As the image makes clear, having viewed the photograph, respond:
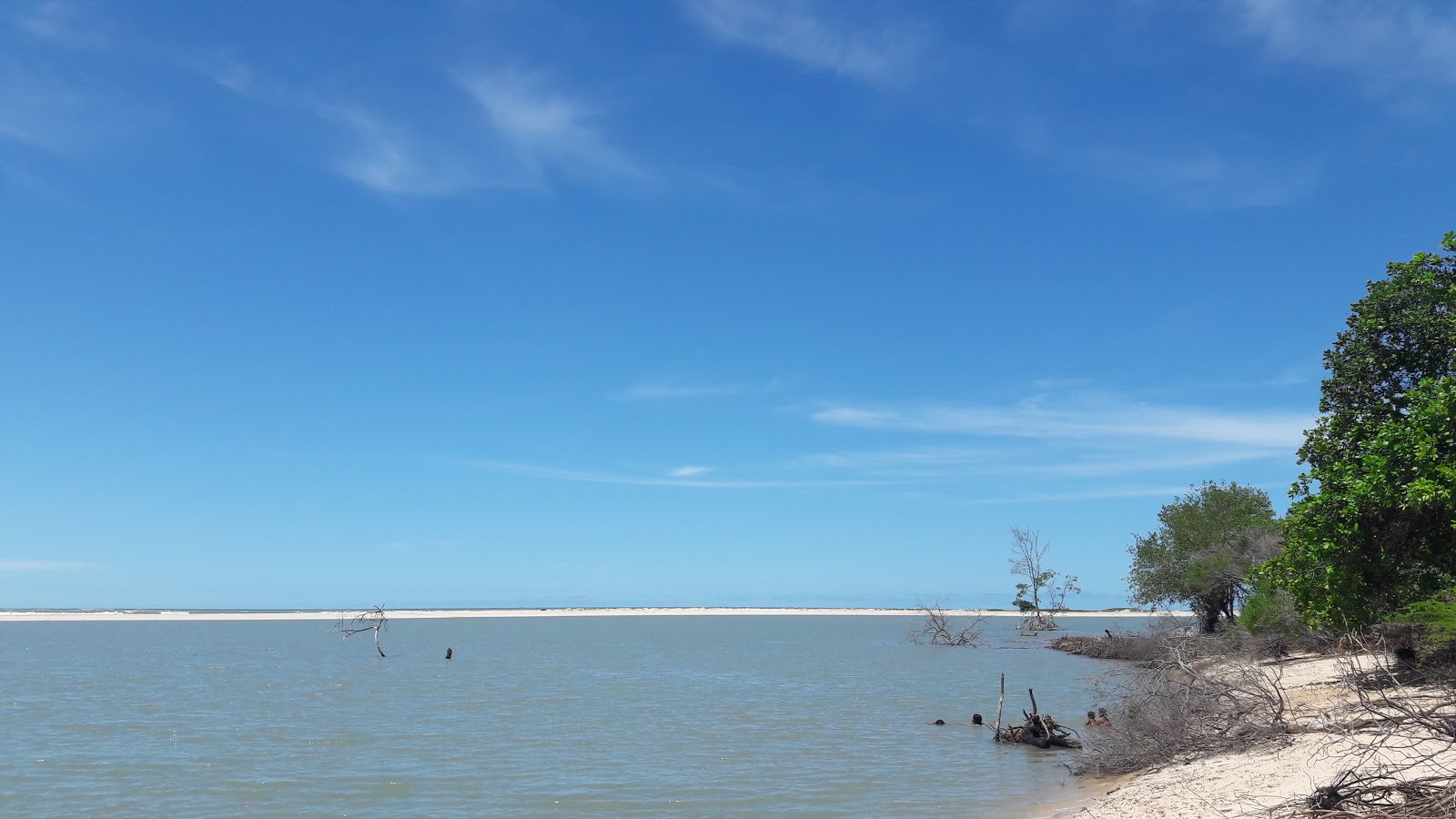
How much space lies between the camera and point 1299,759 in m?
16.1

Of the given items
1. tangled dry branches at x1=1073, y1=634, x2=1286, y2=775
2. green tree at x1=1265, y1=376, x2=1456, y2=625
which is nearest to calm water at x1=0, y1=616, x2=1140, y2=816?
tangled dry branches at x1=1073, y1=634, x2=1286, y2=775

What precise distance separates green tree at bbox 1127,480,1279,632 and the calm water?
6.74 metres

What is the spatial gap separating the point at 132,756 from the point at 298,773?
5710mm

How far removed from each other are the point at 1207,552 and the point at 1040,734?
36.0 meters

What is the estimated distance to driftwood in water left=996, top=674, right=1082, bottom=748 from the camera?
85.7 feet

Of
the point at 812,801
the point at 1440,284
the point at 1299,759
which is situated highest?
the point at 1440,284

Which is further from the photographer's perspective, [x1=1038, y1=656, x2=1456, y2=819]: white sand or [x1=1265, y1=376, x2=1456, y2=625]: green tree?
[x1=1265, y1=376, x2=1456, y2=625]: green tree

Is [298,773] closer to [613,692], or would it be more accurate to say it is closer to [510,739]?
[510,739]

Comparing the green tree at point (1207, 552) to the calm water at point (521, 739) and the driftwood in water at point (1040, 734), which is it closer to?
the calm water at point (521, 739)

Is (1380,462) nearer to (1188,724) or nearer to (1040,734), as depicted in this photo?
(1188,724)

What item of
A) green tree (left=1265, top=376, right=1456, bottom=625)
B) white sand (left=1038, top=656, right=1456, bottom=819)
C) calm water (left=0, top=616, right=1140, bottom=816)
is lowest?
calm water (left=0, top=616, right=1140, bottom=816)

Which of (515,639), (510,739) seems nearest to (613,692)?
(510,739)

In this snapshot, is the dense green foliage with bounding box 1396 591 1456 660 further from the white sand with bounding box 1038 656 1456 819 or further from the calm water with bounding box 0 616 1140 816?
the calm water with bounding box 0 616 1140 816

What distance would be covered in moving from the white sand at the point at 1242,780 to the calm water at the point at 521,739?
8.62ft
